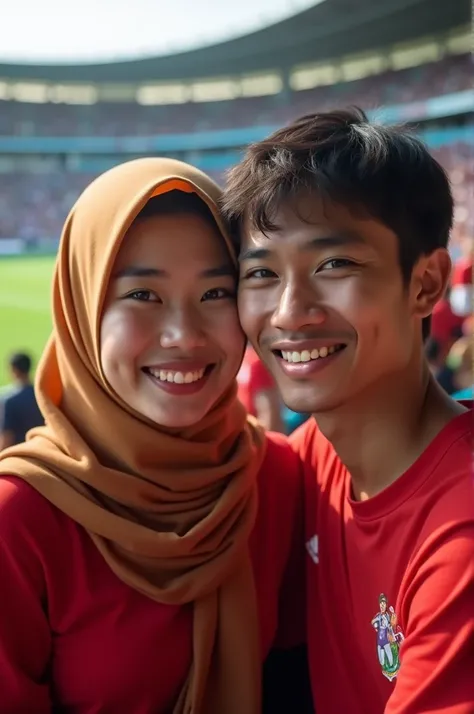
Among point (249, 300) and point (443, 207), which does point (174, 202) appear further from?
point (443, 207)

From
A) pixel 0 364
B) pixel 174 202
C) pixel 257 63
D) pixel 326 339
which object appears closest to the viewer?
pixel 326 339

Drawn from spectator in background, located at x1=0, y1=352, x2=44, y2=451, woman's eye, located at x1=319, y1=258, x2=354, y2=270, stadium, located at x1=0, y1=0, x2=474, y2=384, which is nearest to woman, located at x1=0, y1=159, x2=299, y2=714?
woman's eye, located at x1=319, y1=258, x2=354, y2=270

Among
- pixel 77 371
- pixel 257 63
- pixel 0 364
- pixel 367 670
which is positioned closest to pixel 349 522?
pixel 367 670

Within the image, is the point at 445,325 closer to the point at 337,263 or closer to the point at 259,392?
the point at 259,392

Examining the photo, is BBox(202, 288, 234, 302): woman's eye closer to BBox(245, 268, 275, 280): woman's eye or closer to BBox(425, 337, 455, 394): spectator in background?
BBox(245, 268, 275, 280): woman's eye

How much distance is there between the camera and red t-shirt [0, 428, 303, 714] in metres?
1.08

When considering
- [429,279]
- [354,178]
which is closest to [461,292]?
[429,279]

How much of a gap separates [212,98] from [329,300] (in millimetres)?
24814

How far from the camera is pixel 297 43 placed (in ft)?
63.8

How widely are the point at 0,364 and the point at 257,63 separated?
15999 millimetres

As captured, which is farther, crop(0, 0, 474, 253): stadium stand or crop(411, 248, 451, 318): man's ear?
crop(0, 0, 474, 253): stadium stand

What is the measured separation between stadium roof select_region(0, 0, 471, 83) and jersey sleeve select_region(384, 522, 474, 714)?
48.9 feet

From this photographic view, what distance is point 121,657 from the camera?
113 cm

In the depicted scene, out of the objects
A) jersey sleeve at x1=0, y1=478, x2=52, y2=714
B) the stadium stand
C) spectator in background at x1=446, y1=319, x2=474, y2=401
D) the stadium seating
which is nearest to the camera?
jersey sleeve at x1=0, y1=478, x2=52, y2=714
